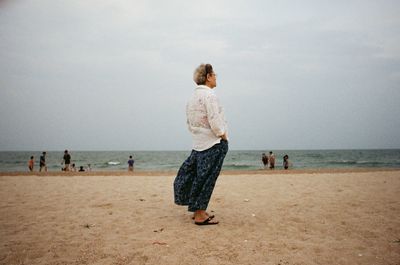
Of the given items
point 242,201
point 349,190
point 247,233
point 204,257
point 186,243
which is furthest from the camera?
point 349,190

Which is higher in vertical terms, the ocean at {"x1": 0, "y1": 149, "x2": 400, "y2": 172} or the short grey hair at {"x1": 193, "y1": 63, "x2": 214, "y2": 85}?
the short grey hair at {"x1": 193, "y1": 63, "x2": 214, "y2": 85}

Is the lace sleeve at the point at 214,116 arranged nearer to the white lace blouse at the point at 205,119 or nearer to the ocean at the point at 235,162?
the white lace blouse at the point at 205,119

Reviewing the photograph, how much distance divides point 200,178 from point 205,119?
859mm

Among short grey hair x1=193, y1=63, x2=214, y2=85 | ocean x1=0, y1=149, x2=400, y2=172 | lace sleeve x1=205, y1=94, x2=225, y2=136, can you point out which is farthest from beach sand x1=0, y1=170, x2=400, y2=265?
ocean x1=0, y1=149, x2=400, y2=172

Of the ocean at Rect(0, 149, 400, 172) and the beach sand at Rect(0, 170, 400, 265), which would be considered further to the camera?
the ocean at Rect(0, 149, 400, 172)

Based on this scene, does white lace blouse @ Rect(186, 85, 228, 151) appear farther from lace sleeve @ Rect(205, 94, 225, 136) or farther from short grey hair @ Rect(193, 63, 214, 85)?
short grey hair @ Rect(193, 63, 214, 85)

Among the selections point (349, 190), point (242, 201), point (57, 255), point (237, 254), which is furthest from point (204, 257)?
point (349, 190)

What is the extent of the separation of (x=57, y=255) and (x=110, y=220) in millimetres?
1392

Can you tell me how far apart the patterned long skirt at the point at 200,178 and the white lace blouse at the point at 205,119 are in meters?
0.12

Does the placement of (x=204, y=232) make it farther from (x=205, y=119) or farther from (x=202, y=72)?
(x=202, y=72)

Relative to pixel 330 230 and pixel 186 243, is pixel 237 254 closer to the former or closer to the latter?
pixel 186 243

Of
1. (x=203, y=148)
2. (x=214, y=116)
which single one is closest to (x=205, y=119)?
(x=214, y=116)

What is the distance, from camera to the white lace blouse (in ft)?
12.7

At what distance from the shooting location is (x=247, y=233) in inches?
139
